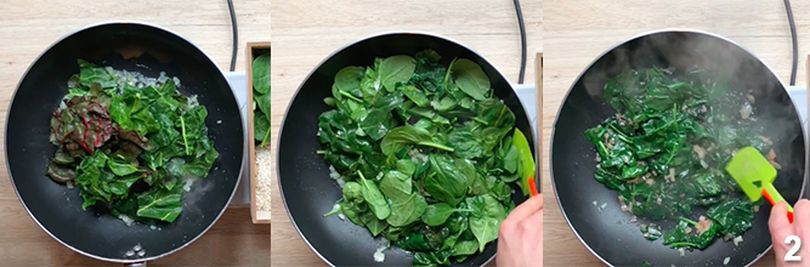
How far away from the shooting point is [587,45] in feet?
3.04

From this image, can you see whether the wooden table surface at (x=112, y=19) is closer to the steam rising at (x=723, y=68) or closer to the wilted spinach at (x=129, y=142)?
the wilted spinach at (x=129, y=142)

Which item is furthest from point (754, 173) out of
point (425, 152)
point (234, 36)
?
point (234, 36)

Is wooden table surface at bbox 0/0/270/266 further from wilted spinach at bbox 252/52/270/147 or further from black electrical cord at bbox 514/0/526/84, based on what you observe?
black electrical cord at bbox 514/0/526/84

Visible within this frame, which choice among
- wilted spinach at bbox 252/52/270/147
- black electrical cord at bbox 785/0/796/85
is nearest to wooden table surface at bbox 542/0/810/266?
black electrical cord at bbox 785/0/796/85

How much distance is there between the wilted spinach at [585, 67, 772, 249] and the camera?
914 millimetres

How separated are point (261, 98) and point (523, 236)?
1.21ft

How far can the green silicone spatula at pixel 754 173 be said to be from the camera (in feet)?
3.01

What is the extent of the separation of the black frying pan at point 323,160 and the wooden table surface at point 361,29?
2 cm

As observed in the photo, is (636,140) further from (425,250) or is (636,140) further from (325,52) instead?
(325,52)

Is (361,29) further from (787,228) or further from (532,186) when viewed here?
(787,228)

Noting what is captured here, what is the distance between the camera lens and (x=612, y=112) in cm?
93

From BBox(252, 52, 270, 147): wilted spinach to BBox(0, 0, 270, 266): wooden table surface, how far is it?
1.7 inches

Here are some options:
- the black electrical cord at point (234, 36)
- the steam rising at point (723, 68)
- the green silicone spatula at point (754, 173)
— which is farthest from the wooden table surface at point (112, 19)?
the green silicone spatula at point (754, 173)

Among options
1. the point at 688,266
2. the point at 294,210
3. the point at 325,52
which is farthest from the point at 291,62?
the point at 688,266
